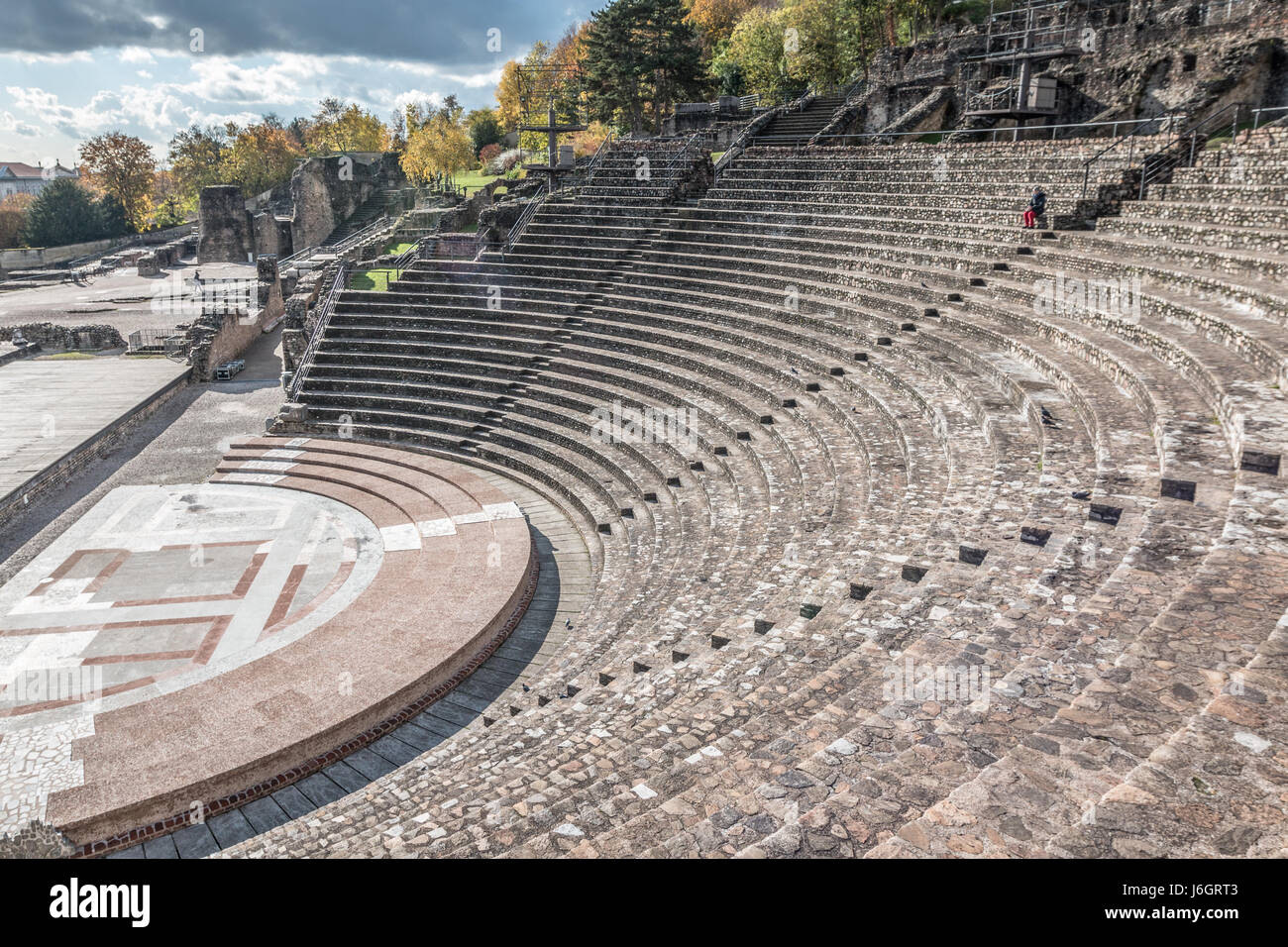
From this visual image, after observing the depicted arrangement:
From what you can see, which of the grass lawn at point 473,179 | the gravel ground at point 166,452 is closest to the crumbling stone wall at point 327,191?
the grass lawn at point 473,179

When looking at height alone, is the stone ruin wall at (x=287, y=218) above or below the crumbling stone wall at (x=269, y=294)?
above

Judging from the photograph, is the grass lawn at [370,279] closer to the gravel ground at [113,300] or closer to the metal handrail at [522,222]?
the metal handrail at [522,222]

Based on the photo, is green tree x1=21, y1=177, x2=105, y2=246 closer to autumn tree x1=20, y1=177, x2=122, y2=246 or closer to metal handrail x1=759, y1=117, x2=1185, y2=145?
autumn tree x1=20, y1=177, x2=122, y2=246

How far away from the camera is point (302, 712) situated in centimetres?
856

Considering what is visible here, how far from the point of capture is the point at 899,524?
323 inches

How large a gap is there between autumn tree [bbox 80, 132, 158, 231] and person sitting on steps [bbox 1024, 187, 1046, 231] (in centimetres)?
7584

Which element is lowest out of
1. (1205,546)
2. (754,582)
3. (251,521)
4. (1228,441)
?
(251,521)

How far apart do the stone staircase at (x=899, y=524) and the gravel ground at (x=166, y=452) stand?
2.66m

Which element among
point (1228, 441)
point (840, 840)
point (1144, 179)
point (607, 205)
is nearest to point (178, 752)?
point (840, 840)

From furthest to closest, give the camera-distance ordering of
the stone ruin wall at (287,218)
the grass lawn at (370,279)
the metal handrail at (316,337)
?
1. the stone ruin wall at (287,218)
2. the grass lawn at (370,279)
3. the metal handrail at (316,337)

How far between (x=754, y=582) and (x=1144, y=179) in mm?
12204

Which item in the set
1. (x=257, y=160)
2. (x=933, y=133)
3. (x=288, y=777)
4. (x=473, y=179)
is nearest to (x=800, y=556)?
(x=288, y=777)

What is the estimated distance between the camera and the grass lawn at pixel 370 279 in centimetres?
2524
